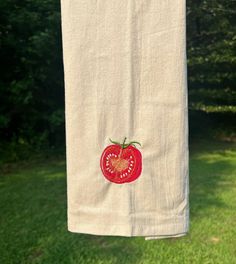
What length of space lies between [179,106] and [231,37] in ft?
20.5

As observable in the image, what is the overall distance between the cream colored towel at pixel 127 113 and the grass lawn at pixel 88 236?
1.43m

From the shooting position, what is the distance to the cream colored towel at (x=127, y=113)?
49.6 inches

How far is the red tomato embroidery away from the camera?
1.31 meters

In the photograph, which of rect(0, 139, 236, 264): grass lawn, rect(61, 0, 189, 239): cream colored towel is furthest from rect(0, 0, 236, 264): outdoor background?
rect(61, 0, 189, 239): cream colored towel

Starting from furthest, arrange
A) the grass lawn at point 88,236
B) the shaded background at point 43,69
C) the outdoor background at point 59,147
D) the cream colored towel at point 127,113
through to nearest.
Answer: the shaded background at point 43,69 → the outdoor background at point 59,147 → the grass lawn at point 88,236 → the cream colored towel at point 127,113

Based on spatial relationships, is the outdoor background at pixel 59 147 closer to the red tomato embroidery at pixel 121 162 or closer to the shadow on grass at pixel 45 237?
the shadow on grass at pixel 45 237

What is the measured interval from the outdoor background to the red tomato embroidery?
1.49 m

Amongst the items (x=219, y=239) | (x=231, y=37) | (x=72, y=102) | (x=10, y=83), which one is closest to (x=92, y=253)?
(x=219, y=239)

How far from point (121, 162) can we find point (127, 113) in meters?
0.15

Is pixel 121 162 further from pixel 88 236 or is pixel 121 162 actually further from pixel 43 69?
pixel 43 69

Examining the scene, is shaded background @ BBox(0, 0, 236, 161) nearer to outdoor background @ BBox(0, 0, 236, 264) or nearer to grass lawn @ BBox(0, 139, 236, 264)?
outdoor background @ BBox(0, 0, 236, 264)

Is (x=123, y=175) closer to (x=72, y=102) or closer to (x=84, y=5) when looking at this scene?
(x=72, y=102)

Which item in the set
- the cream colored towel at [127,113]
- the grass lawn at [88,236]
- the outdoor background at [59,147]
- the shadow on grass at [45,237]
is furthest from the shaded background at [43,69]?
the cream colored towel at [127,113]

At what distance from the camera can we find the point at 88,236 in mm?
3084
